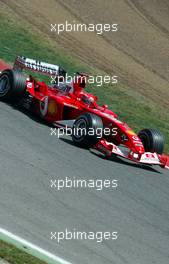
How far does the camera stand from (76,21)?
24781 mm

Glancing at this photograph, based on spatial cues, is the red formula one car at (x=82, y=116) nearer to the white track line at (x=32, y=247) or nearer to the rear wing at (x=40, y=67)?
the rear wing at (x=40, y=67)

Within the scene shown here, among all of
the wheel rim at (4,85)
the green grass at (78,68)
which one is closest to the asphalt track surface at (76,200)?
the wheel rim at (4,85)

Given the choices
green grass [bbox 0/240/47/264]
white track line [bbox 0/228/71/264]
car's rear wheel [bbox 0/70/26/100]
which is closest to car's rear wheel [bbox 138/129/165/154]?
car's rear wheel [bbox 0/70/26/100]

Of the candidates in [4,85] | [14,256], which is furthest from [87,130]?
[14,256]

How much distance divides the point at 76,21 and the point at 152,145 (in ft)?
40.1

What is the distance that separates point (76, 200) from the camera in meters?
9.75

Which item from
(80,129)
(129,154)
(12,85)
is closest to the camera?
(129,154)

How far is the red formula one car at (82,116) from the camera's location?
1274 centimetres

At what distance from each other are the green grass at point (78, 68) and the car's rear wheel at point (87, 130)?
10.6 feet

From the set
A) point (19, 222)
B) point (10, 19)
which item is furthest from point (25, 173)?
point (10, 19)

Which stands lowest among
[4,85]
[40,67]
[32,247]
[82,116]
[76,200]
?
[76,200]

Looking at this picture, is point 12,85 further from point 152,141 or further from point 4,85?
point 152,141

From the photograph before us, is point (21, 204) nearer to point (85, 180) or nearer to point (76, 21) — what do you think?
point (85, 180)

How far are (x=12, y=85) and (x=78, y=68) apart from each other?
628cm
